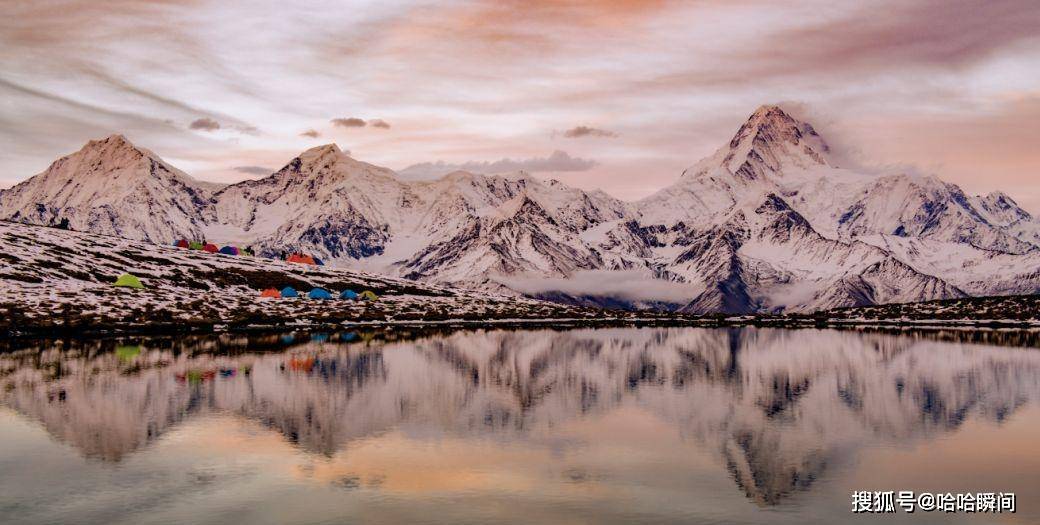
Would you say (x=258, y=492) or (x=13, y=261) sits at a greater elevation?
(x=13, y=261)

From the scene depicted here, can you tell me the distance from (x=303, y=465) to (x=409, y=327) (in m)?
143

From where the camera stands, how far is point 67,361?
99.4 meters

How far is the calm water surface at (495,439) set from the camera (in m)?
40.1

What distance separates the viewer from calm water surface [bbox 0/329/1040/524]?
40.1 meters

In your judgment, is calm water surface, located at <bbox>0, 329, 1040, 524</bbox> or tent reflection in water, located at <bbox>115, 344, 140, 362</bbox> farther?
tent reflection in water, located at <bbox>115, 344, 140, 362</bbox>

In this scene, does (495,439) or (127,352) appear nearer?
(495,439)

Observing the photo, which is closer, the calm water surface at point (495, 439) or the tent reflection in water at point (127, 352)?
the calm water surface at point (495, 439)

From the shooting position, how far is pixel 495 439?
56312mm

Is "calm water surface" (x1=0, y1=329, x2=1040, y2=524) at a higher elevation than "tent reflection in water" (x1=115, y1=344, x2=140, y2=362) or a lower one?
lower

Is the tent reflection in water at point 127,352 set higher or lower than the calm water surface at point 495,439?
higher

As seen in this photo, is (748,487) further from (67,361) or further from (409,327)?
(409,327)

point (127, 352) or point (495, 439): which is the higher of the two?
point (127, 352)

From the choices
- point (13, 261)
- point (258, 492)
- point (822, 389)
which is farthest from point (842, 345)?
point (13, 261)

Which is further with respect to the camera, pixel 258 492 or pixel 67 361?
pixel 67 361
